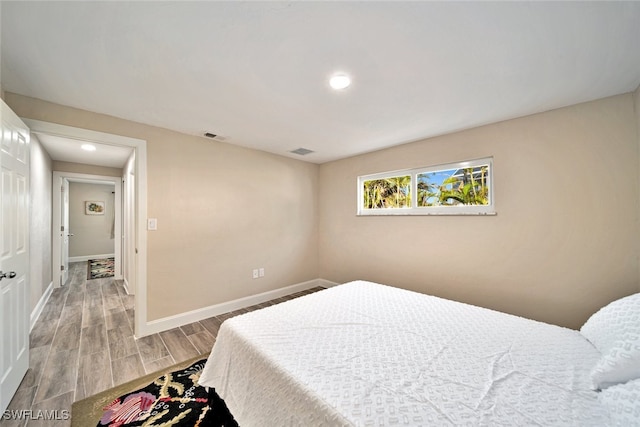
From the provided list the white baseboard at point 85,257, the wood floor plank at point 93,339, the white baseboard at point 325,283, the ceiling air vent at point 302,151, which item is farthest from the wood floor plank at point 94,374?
the white baseboard at point 85,257

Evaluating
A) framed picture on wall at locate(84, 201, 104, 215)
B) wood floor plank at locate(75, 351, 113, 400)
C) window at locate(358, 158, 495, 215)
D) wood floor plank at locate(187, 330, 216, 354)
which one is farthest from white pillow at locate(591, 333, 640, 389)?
framed picture on wall at locate(84, 201, 104, 215)

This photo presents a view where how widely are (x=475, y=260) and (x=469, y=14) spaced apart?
7.38 ft

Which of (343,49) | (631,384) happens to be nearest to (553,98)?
(343,49)

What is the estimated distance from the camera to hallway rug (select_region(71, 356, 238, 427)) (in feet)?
4.73

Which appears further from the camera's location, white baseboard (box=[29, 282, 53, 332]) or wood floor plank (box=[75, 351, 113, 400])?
white baseboard (box=[29, 282, 53, 332])

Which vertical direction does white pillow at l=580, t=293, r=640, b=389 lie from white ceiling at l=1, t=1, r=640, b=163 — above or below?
below

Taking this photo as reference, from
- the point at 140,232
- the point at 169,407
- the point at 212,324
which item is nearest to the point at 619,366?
the point at 169,407

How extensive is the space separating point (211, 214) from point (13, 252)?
1.61 metres

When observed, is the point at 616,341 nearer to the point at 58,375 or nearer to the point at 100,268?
the point at 58,375

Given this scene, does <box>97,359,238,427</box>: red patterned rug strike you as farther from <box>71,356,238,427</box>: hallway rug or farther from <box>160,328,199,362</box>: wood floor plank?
<box>160,328,199,362</box>: wood floor plank

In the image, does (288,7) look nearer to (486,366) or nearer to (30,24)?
(30,24)

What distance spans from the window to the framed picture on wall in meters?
7.76

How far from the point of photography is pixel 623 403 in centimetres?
81

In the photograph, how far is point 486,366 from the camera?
1.13 metres
